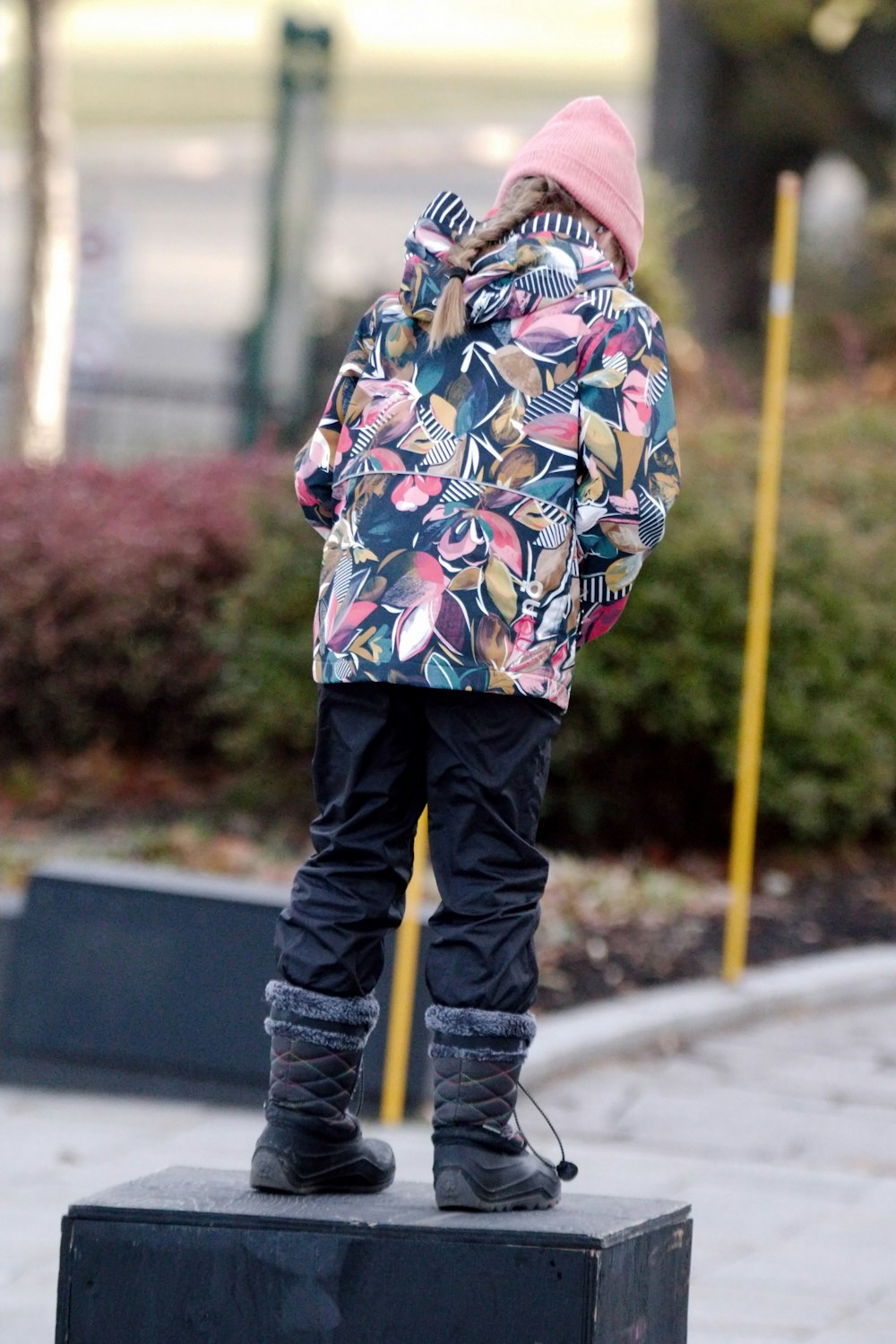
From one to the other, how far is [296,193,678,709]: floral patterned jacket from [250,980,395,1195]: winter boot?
20.7 inches

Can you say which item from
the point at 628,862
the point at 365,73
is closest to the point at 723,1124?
the point at 628,862

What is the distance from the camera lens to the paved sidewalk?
12.5 feet

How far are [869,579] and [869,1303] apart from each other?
14.1 ft

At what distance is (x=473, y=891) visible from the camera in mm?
3078

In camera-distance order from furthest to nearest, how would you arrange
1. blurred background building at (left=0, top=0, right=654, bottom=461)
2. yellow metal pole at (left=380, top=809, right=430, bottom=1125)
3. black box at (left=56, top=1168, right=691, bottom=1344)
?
blurred background building at (left=0, top=0, right=654, bottom=461) < yellow metal pole at (left=380, top=809, right=430, bottom=1125) < black box at (left=56, top=1168, right=691, bottom=1344)

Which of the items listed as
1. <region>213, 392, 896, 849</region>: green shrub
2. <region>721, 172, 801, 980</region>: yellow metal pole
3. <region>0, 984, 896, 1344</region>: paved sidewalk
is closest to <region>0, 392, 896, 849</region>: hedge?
<region>213, 392, 896, 849</region>: green shrub

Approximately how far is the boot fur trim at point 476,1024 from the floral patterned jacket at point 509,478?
504mm

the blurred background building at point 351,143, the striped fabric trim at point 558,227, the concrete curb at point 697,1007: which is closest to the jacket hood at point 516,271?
the striped fabric trim at point 558,227

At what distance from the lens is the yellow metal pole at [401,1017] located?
16.7 feet

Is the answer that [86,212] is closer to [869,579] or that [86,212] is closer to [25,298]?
[25,298]

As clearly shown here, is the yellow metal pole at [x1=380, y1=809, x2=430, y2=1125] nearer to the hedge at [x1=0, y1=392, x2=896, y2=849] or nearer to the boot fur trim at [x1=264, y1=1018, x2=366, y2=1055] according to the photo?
the boot fur trim at [x1=264, y1=1018, x2=366, y2=1055]

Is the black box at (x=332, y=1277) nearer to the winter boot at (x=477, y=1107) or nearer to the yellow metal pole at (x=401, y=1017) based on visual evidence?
the winter boot at (x=477, y=1107)

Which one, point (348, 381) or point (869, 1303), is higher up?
point (348, 381)

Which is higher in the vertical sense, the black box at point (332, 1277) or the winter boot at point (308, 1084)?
the winter boot at point (308, 1084)
